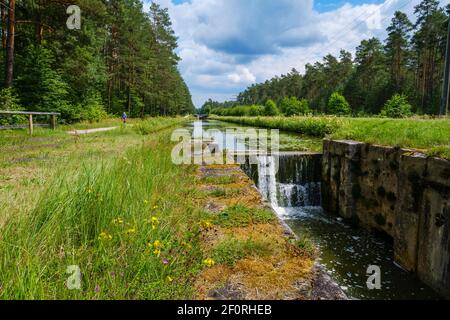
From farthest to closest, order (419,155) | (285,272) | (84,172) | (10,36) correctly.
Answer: (10,36)
(419,155)
(84,172)
(285,272)

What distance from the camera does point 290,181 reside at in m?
8.38

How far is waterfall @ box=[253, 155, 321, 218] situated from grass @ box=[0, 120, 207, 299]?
16.8ft

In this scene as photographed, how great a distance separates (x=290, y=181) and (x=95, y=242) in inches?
264

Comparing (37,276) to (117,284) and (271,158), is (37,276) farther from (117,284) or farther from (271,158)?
(271,158)

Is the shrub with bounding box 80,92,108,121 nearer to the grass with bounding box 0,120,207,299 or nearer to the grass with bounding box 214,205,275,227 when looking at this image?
the grass with bounding box 0,120,207,299

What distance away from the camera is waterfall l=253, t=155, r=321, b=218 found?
7934mm

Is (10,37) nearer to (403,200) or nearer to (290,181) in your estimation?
(290,181)

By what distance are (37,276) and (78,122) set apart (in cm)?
2157

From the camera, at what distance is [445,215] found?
141 inches

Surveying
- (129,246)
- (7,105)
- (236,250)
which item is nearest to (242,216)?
(236,250)

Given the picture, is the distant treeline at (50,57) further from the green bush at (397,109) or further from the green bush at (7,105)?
the green bush at (397,109)

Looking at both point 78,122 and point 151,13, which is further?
point 151,13

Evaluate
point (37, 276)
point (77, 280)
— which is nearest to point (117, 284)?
point (77, 280)
